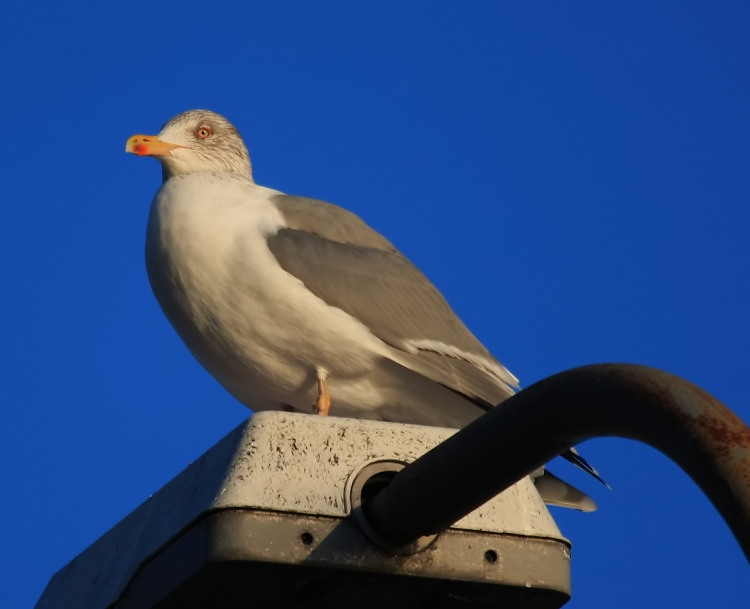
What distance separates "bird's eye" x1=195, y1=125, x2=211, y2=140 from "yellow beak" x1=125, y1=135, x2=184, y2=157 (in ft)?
1.04

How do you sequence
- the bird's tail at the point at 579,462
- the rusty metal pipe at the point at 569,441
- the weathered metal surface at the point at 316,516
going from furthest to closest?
the bird's tail at the point at 579,462 < the weathered metal surface at the point at 316,516 < the rusty metal pipe at the point at 569,441

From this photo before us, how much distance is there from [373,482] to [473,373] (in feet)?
12.0

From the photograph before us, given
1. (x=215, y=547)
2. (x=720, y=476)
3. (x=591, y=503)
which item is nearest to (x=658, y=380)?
(x=720, y=476)

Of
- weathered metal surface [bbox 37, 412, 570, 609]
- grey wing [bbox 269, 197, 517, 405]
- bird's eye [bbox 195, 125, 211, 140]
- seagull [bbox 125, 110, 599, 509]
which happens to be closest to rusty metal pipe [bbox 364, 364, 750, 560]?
weathered metal surface [bbox 37, 412, 570, 609]

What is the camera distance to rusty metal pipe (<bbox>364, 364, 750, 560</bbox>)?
1895mm

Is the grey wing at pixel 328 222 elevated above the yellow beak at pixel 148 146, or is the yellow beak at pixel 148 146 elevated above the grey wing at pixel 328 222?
the yellow beak at pixel 148 146

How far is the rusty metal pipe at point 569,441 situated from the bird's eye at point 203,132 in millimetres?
5205

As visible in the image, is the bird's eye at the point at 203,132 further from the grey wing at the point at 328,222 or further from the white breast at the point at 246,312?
the white breast at the point at 246,312

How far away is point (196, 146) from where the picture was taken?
7.52 m

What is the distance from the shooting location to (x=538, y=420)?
2373 mm

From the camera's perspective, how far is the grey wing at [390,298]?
20.8 feet

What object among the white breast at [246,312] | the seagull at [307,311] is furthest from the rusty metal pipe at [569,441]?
the white breast at [246,312]

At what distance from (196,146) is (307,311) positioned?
179 centimetres

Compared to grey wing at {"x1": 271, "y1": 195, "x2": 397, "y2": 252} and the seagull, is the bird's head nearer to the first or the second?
the seagull
